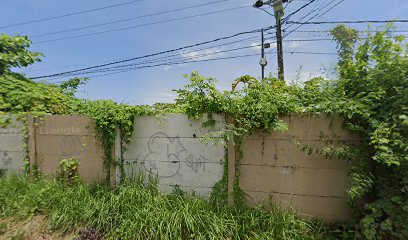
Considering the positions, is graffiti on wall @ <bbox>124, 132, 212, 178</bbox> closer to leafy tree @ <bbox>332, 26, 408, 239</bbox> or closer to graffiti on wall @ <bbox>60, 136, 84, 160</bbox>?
graffiti on wall @ <bbox>60, 136, 84, 160</bbox>

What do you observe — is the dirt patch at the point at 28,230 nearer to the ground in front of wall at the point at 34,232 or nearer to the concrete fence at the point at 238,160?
the ground in front of wall at the point at 34,232

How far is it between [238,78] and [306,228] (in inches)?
105

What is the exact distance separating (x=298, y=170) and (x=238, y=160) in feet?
2.61

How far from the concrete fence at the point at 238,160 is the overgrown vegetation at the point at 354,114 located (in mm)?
162

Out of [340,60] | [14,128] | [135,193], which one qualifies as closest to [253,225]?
[135,193]

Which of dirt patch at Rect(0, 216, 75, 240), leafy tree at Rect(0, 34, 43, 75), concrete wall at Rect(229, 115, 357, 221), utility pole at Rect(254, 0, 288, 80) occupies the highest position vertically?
utility pole at Rect(254, 0, 288, 80)

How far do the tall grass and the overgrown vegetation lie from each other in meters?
0.03

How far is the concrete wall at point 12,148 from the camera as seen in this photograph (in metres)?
4.91

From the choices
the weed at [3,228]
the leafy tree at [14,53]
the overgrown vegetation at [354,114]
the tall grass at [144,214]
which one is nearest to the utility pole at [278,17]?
the overgrown vegetation at [354,114]

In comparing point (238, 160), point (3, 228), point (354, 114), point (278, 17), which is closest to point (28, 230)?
point (3, 228)

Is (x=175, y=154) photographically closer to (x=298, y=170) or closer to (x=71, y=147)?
(x=298, y=170)

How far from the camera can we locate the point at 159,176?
12.8 feet

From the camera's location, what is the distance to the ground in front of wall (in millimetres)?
3362

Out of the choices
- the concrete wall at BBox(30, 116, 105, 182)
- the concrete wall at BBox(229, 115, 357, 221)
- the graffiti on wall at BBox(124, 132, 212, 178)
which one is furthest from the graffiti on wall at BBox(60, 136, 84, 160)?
the concrete wall at BBox(229, 115, 357, 221)
